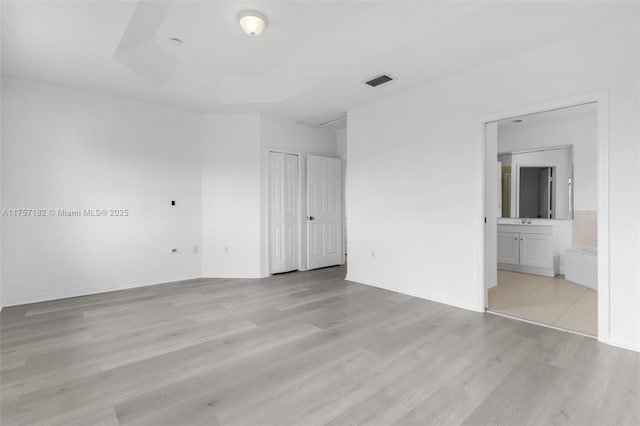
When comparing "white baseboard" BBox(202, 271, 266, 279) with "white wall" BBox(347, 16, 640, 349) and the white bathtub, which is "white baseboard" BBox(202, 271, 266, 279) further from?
the white bathtub

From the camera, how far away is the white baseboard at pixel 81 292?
4.02 m

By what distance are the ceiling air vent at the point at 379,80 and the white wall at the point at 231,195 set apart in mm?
2211

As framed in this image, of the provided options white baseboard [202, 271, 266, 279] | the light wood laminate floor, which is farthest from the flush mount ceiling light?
white baseboard [202, 271, 266, 279]

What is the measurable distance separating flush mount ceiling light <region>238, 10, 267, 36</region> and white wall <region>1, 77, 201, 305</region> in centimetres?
274

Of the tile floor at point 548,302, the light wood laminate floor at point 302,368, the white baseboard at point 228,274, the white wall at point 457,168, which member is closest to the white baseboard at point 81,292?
the light wood laminate floor at point 302,368

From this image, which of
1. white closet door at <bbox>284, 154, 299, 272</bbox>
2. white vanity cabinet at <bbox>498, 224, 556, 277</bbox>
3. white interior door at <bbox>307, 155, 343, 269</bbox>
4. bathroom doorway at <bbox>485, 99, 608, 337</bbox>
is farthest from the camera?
white interior door at <bbox>307, 155, 343, 269</bbox>

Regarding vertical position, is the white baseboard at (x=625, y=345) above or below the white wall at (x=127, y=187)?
below

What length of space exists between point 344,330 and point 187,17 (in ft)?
11.1

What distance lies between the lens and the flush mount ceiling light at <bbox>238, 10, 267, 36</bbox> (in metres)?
2.96

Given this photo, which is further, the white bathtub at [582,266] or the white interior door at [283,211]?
the white interior door at [283,211]

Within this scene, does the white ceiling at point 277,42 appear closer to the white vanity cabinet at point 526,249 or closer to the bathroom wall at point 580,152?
the bathroom wall at point 580,152

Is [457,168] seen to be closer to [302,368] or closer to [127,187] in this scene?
[302,368]

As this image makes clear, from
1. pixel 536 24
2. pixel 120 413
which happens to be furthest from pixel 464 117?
pixel 120 413

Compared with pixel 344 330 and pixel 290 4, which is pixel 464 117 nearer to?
pixel 290 4
